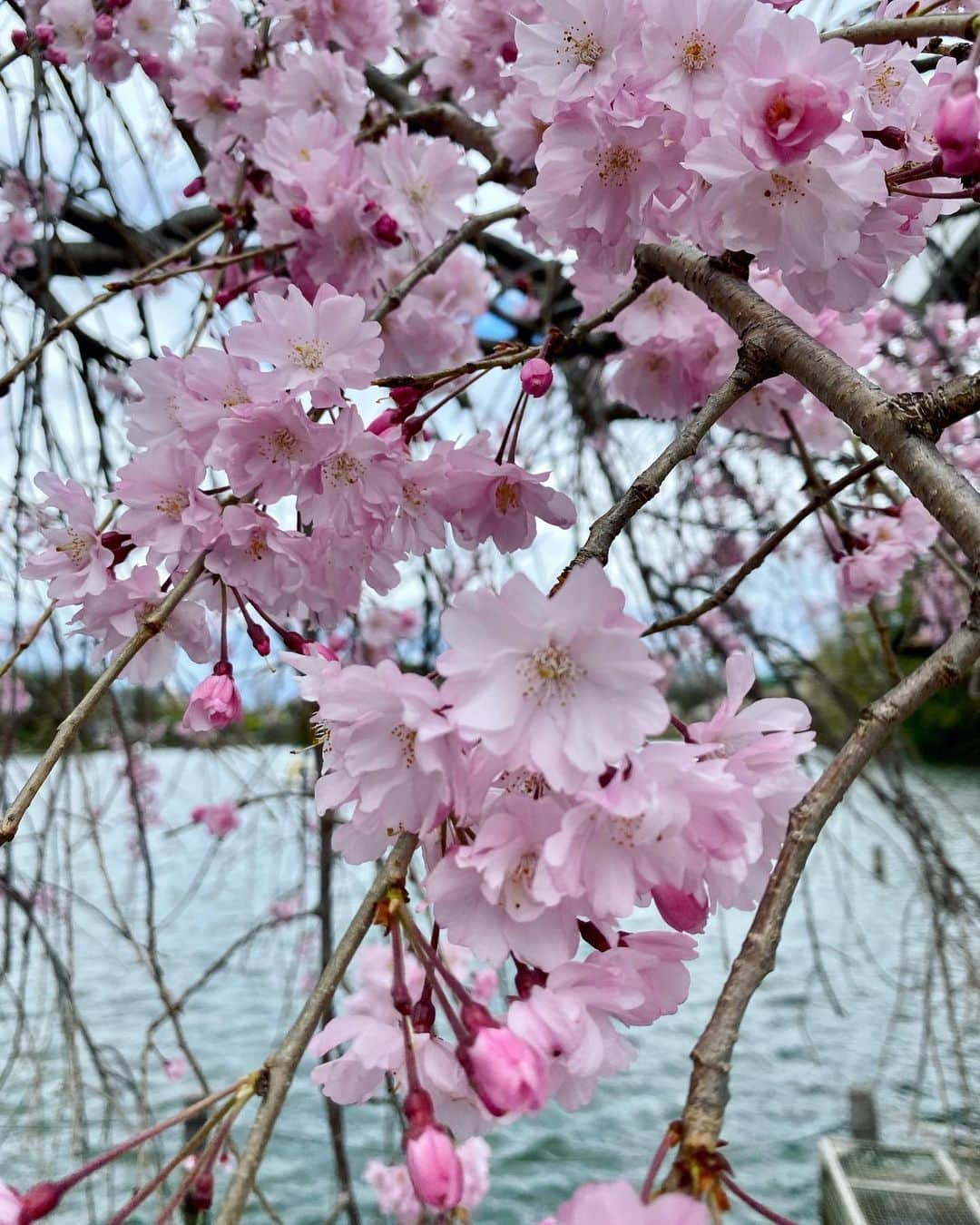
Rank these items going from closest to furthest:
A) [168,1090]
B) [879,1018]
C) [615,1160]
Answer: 1. [615,1160]
2. [168,1090]
3. [879,1018]

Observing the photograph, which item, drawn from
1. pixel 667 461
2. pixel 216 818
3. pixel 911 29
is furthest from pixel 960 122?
pixel 216 818

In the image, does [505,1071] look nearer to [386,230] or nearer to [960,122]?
[960,122]

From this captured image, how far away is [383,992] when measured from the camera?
701mm

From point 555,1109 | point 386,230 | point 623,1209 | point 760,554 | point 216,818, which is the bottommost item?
point 555,1109

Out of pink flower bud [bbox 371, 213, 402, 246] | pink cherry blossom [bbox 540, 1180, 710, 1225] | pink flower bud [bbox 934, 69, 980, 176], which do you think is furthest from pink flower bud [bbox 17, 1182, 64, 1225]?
pink flower bud [bbox 371, 213, 402, 246]

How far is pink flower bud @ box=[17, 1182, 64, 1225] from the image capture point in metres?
0.44

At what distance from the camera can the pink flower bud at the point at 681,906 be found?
500 mm

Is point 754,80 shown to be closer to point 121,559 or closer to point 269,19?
point 121,559

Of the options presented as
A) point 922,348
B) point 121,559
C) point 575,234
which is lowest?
point 121,559

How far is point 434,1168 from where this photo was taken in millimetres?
418

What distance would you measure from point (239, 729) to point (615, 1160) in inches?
121

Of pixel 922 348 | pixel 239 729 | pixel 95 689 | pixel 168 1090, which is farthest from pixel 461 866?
pixel 168 1090

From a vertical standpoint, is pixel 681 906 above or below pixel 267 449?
below

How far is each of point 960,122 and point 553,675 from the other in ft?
1.19
